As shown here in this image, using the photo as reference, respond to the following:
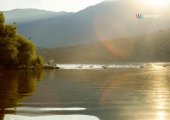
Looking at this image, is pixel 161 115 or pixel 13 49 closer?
pixel 161 115

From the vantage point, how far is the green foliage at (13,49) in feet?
367

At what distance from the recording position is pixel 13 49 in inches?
4407

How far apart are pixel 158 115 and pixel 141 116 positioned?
54.1 inches

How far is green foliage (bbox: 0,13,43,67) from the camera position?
112000 millimetres

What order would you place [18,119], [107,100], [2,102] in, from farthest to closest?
[107,100] → [2,102] → [18,119]

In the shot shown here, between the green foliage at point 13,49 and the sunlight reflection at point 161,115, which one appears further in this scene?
the green foliage at point 13,49

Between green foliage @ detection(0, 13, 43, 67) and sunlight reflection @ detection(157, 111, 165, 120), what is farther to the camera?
green foliage @ detection(0, 13, 43, 67)

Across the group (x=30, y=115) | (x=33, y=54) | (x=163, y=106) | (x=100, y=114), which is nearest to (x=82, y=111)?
(x=100, y=114)

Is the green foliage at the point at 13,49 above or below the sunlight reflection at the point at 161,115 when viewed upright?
above

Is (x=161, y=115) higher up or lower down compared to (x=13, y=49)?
lower down

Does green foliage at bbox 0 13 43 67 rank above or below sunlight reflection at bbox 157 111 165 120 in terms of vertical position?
above

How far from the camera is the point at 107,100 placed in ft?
117

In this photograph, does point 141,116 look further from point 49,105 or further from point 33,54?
point 33,54

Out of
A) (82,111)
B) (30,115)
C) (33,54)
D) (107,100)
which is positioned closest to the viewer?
(30,115)
